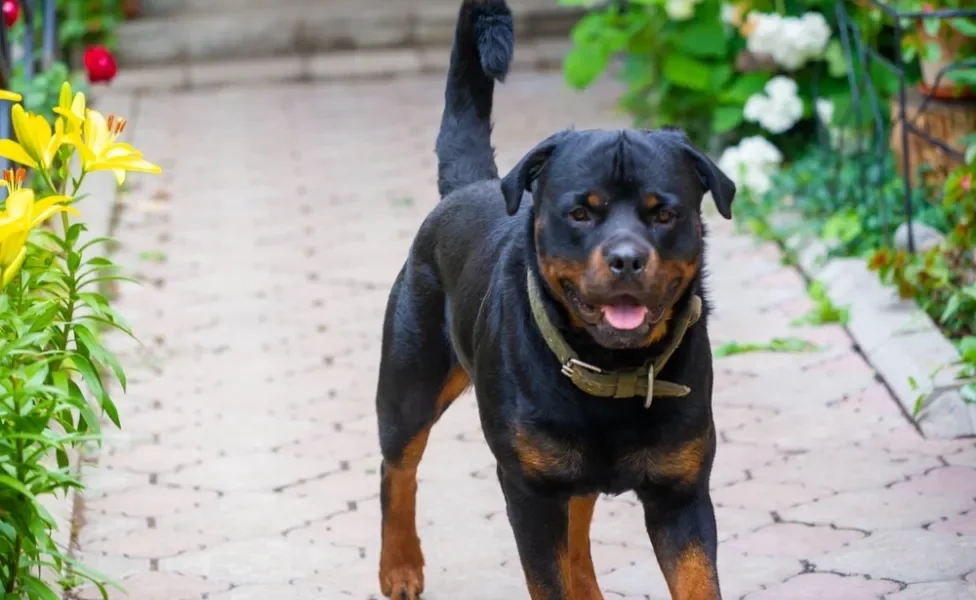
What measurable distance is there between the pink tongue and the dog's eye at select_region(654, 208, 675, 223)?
0.19 metres

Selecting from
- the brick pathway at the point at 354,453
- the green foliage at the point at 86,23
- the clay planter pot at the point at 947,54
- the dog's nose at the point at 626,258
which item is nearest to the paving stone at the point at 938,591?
the brick pathway at the point at 354,453

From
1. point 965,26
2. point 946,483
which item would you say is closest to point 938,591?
point 946,483

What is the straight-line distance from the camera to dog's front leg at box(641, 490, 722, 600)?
3.35 m

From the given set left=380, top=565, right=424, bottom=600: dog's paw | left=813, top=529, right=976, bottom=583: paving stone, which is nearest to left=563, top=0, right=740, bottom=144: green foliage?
left=813, top=529, right=976, bottom=583: paving stone

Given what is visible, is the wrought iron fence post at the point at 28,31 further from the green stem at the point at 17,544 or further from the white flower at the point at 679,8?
the green stem at the point at 17,544

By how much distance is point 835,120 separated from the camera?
312 inches

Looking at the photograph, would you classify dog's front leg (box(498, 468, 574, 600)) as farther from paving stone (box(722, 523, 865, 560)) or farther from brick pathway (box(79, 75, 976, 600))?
paving stone (box(722, 523, 865, 560))

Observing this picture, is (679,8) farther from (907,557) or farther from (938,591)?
(938,591)

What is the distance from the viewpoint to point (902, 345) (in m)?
5.68

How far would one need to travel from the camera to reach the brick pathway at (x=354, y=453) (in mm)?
4352

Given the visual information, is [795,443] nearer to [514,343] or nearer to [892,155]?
[514,343]

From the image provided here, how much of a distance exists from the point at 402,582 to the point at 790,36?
4776mm

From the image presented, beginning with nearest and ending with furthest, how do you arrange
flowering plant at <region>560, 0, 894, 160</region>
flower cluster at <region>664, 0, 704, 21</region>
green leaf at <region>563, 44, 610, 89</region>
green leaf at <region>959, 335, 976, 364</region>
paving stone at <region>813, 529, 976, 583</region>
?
paving stone at <region>813, 529, 976, 583</region> → green leaf at <region>959, 335, 976, 364</region> → flowering plant at <region>560, 0, 894, 160</region> → flower cluster at <region>664, 0, 704, 21</region> → green leaf at <region>563, 44, 610, 89</region>

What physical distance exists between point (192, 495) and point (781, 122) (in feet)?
14.3
